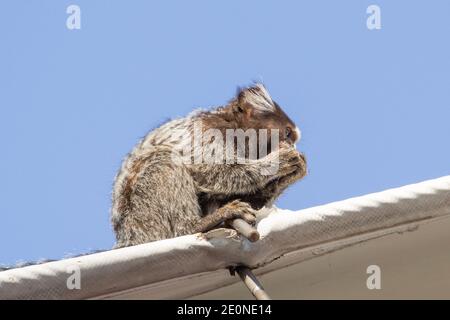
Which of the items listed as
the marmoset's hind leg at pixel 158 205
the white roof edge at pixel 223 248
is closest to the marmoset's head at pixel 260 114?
the marmoset's hind leg at pixel 158 205

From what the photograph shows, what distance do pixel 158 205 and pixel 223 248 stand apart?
300cm

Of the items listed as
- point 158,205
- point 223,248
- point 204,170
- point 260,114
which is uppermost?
point 260,114

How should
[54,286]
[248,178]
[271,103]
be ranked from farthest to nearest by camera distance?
[271,103] → [248,178] → [54,286]

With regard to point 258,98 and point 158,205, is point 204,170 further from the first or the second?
point 258,98

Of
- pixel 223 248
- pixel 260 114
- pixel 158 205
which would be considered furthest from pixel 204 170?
pixel 223 248

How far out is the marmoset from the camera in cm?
772

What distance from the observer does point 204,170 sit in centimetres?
830

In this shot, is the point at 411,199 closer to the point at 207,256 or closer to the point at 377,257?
the point at 377,257

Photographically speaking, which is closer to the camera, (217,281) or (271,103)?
(217,281)

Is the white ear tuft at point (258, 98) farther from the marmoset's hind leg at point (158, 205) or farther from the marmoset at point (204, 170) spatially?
the marmoset's hind leg at point (158, 205)
